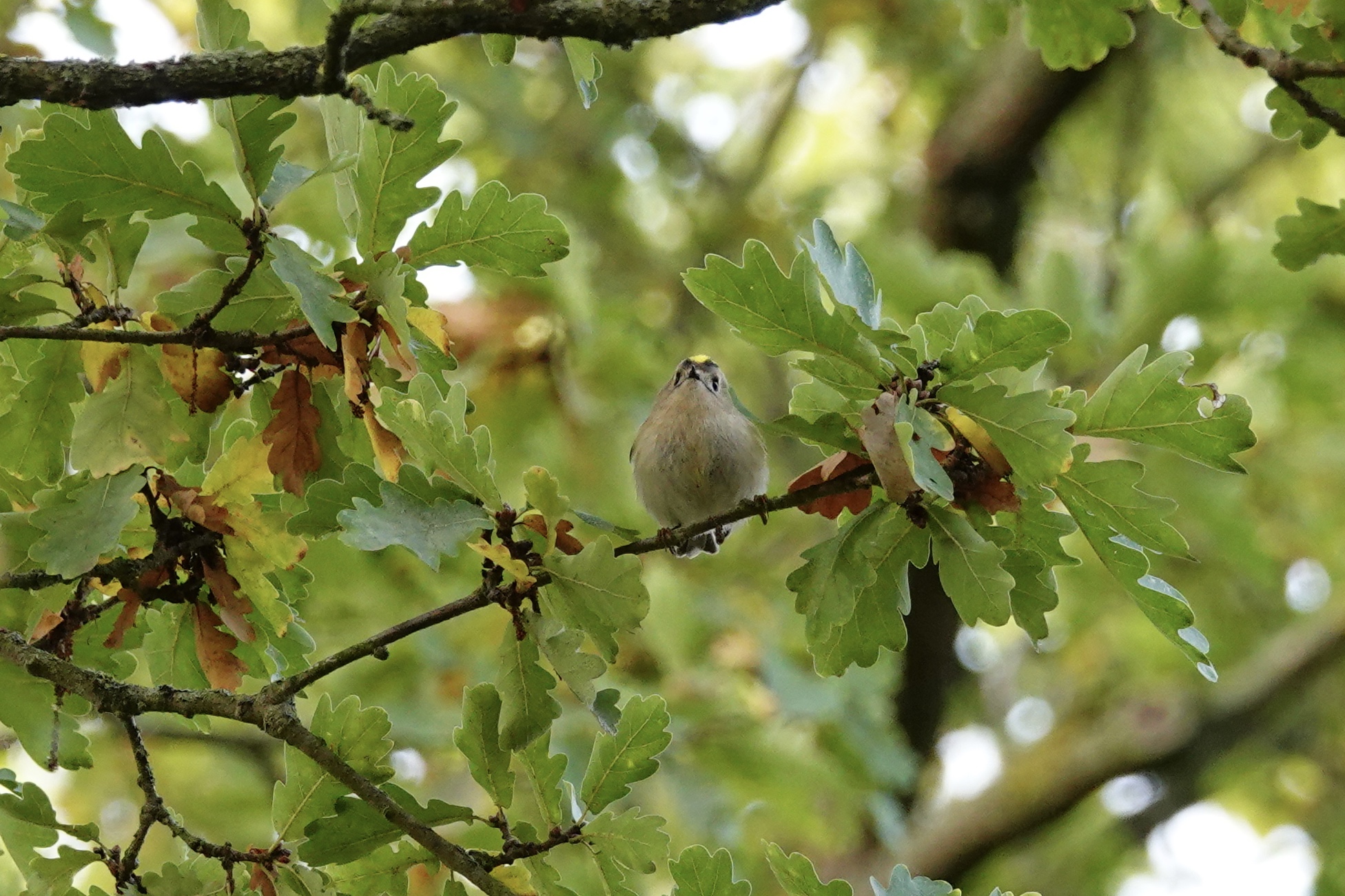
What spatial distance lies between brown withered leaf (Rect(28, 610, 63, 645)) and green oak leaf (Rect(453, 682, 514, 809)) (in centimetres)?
69

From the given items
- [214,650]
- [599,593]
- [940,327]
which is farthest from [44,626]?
[940,327]

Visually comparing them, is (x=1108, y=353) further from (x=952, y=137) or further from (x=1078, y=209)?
(x=1078, y=209)

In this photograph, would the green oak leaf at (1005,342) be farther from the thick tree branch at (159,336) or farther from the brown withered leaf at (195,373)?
the brown withered leaf at (195,373)

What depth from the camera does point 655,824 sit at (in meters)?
2.12

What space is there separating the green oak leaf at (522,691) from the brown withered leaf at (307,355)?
503mm

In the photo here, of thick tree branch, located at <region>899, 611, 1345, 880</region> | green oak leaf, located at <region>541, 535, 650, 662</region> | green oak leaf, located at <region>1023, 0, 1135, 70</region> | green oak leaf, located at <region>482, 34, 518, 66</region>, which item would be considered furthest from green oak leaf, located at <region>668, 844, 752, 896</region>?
thick tree branch, located at <region>899, 611, 1345, 880</region>

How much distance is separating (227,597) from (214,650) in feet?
0.41

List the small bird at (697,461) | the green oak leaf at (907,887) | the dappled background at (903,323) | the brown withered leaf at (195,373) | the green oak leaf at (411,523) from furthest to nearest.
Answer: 1. the dappled background at (903,323)
2. the small bird at (697,461)
3. the brown withered leaf at (195,373)
4. the green oak leaf at (907,887)
5. the green oak leaf at (411,523)

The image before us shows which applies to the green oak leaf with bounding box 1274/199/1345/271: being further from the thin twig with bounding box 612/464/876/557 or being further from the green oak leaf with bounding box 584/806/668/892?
the green oak leaf with bounding box 584/806/668/892

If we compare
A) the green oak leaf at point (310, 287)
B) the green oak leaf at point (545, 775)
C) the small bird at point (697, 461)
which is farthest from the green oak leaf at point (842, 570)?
the small bird at point (697, 461)

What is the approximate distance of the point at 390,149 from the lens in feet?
6.59

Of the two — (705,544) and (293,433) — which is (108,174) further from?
(705,544)

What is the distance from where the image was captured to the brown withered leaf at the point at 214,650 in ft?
7.32

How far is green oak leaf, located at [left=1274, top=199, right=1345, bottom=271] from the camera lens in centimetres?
257
